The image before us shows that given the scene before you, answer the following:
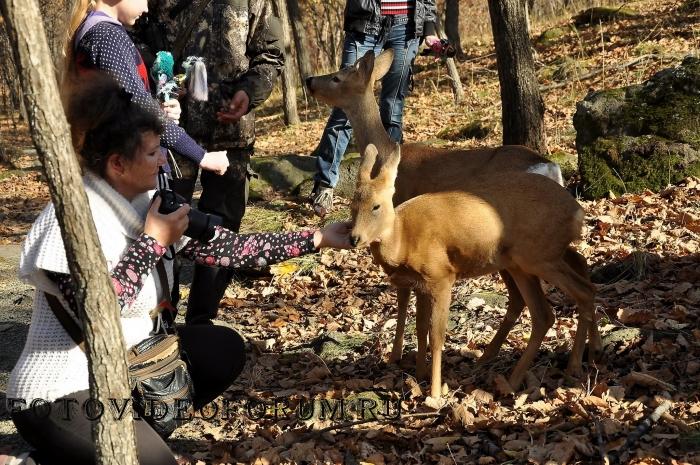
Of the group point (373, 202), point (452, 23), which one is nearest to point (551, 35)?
point (452, 23)

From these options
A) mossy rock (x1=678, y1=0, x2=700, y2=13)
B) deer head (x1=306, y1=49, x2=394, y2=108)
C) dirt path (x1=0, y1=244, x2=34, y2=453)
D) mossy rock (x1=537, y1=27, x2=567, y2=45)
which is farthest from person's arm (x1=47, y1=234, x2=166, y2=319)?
mossy rock (x1=537, y1=27, x2=567, y2=45)

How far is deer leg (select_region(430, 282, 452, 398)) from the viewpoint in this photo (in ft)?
15.3

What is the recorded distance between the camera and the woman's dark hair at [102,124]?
343cm

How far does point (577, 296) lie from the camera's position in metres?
4.80

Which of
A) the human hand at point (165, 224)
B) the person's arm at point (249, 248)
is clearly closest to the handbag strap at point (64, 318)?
the human hand at point (165, 224)

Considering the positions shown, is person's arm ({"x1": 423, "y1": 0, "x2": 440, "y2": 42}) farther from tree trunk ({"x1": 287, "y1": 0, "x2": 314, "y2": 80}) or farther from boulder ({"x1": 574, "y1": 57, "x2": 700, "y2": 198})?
tree trunk ({"x1": 287, "y1": 0, "x2": 314, "y2": 80})

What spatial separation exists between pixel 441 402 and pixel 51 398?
80.6 inches

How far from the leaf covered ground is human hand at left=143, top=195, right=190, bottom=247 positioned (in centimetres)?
85

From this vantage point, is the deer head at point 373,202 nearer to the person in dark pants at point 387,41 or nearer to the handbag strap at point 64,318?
the handbag strap at point 64,318

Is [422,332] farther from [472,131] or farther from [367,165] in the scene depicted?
[472,131]

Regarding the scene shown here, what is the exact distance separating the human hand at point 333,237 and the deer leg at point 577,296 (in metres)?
1.25

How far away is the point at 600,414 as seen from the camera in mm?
4027

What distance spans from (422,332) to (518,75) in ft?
13.9

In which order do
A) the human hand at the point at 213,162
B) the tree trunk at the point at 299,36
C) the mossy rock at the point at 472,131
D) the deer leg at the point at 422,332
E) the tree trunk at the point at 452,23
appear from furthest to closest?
the tree trunk at the point at 452,23 < the tree trunk at the point at 299,36 < the mossy rock at the point at 472,131 < the deer leg at the point at 422,332 < the human hand at the point at 213,162
